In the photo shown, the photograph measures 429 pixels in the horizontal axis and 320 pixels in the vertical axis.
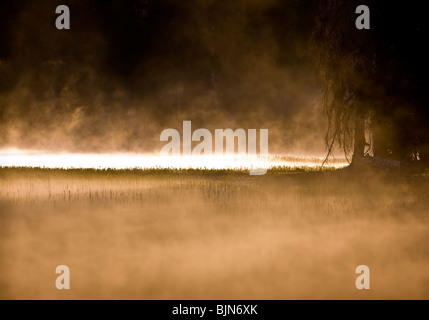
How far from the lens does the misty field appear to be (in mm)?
6066

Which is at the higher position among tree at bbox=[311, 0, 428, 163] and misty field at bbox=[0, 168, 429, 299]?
tree at bbox=[311, 0, 428, 163]

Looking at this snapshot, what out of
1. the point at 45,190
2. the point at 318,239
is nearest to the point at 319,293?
the point at 318,239

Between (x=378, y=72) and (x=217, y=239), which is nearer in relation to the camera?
(x=217, y=239)

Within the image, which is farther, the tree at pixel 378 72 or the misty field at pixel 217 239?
the tree at pixel 378 72

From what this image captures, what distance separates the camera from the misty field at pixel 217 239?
607 centimetres

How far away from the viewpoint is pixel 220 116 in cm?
3591

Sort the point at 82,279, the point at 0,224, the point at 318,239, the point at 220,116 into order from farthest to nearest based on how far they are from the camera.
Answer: the point at 220,116
the point at 0,224
the point at 318,239
the point at 82,279

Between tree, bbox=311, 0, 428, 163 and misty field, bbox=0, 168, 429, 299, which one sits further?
tree, bbox=311, 0, 428, 163

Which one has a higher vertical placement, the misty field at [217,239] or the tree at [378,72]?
the tree at [378,72]

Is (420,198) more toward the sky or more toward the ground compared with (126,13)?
more toward the ground

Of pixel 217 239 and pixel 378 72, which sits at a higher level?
pixel 378 72

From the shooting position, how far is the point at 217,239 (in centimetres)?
834

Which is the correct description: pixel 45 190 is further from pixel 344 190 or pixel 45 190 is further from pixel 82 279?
pixel 82 279

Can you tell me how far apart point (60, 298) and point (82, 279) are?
0.67 m
